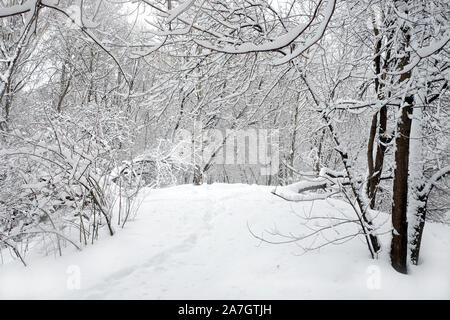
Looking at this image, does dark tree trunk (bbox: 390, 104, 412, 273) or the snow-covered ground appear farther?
dark tree trunk (bbox: 390, 104, 412, 273)

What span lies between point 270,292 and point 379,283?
3.34 ft

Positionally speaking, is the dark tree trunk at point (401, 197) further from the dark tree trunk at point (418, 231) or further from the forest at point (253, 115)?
the dark tree trunk at point (418, 231)

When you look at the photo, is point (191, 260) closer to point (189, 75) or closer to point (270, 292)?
point (270, 292)

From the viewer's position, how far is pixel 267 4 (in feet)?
11.1

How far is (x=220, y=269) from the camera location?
3039mm

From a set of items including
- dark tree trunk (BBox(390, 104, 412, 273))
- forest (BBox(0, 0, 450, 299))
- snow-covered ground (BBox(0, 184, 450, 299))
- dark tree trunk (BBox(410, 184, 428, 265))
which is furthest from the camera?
dark tree trunk (BBox(410, 184, 428, 265))

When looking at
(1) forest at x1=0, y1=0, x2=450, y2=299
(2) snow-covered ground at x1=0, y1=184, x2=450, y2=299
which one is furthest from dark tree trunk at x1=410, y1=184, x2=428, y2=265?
(2) snow-covered ground at x1=0, y1=184, x2=450, y2=299

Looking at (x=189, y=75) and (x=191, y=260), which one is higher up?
(x=189, y=75)

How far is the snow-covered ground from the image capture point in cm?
256

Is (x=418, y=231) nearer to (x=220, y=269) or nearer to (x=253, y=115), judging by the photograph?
(x=220, y=269)

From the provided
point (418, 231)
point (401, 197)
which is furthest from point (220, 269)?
point (418, 231)

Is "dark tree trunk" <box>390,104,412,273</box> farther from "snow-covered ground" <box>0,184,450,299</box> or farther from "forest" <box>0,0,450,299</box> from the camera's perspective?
"snow-covered ground" <box>0,184,450,299</box>

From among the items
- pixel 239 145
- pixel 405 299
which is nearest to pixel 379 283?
pixel 405 299

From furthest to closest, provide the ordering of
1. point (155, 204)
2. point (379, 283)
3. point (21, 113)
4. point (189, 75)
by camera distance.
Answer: point (21, 113) < point (155, 204) < point (189, 75) < point (379, 283)
